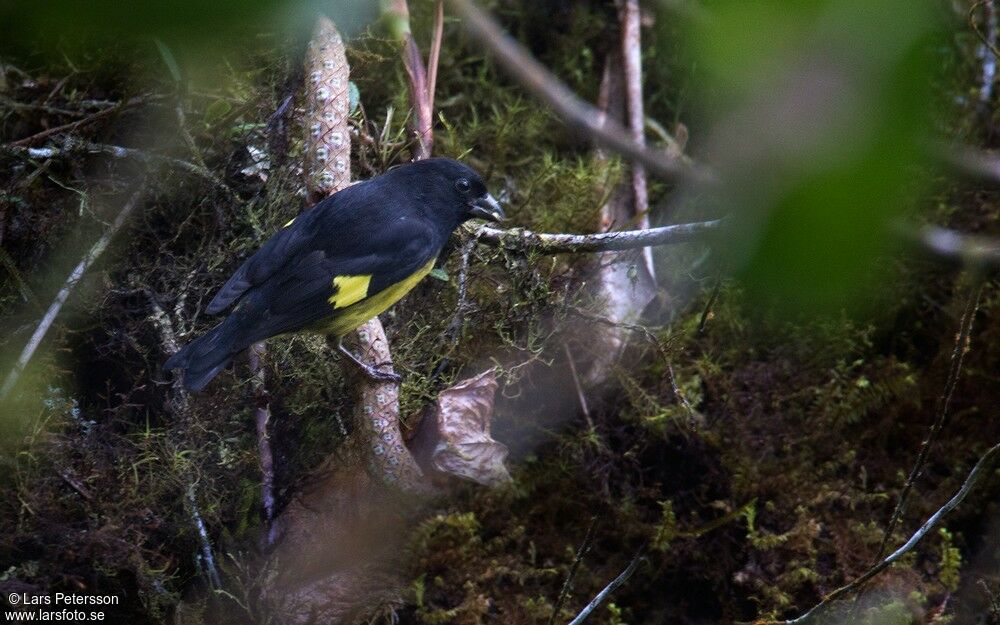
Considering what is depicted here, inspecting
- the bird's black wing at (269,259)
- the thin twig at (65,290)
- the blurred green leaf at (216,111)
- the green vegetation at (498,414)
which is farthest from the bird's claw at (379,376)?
the blurred green leaf at (216,111)

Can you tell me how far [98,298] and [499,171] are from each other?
1.70 m

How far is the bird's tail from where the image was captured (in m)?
2.85

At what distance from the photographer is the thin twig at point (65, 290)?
10.3 feet

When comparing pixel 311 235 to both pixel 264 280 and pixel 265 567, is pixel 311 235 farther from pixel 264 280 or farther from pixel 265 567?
pixel 265 567

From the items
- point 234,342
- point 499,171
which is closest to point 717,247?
point 234,342

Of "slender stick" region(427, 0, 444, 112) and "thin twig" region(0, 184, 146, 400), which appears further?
"slender stick" region(427, 0, 444, 112)

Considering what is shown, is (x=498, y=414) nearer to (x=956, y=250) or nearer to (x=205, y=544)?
(x=205, y=544)

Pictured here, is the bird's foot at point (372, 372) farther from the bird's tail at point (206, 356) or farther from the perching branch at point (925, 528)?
the perching branch at point (925, 528)

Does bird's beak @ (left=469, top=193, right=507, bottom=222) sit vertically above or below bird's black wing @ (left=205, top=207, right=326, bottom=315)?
above

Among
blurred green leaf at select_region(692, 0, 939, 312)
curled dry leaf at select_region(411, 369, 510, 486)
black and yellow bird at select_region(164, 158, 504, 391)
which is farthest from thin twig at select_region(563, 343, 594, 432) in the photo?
blurred green leaf at select_region(692, 0, 939, 312)

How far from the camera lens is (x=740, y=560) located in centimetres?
332

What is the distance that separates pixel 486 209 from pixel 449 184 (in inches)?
6.7

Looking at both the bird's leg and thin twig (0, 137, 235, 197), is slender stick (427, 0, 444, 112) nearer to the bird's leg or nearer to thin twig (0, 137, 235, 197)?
thin twig (0, 137, 235, 197)

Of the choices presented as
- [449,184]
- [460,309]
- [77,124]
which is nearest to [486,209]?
[449,184]
